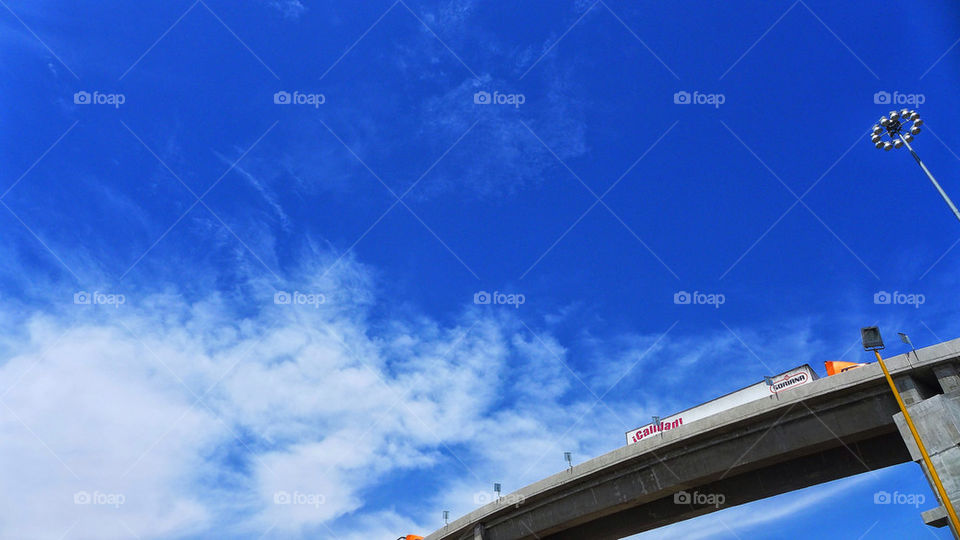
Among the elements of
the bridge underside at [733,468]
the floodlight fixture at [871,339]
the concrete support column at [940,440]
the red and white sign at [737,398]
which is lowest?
the concrete support column at [940,440]

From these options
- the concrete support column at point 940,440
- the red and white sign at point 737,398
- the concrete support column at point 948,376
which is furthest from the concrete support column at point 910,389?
the red and white sign at point 737,398

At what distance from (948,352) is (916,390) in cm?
147

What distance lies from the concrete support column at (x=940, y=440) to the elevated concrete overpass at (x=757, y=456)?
0.10 feet

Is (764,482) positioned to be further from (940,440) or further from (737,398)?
(940,440)

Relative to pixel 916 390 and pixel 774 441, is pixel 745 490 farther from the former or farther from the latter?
pixel 916 390

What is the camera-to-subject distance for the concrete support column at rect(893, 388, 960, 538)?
1602cm

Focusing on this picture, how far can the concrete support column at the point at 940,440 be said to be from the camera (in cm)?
1602

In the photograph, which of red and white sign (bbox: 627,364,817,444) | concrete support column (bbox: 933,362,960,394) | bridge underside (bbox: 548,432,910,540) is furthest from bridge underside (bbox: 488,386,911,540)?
red and white sign (bbox: 627,364,817,444)

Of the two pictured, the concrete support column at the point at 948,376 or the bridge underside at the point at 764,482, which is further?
the bridge underside at the point at 764,482

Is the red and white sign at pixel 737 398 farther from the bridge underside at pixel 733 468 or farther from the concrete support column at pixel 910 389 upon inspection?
the concrete support column at pixel 910 389

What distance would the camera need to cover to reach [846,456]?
798 inches

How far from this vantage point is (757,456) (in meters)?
20.5

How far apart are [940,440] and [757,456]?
5521 mm

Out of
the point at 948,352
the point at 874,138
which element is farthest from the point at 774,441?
the point at 874,138
